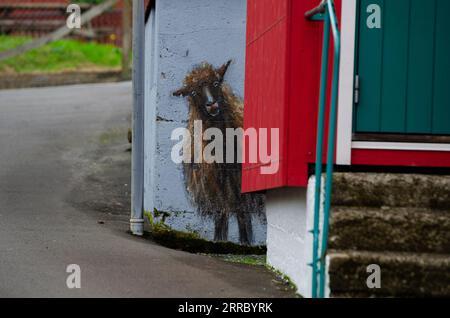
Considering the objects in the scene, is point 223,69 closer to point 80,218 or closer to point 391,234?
point 80,218

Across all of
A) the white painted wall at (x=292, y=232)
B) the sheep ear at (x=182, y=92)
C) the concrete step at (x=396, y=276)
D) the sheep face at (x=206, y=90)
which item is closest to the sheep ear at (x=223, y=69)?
the sheep face at (x=206, y=90)

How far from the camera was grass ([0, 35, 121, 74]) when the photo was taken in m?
30.9

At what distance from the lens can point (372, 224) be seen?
6.93 m

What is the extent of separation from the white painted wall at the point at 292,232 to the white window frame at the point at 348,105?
14.2 inches

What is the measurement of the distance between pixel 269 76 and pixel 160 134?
372cm

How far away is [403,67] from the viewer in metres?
7.71

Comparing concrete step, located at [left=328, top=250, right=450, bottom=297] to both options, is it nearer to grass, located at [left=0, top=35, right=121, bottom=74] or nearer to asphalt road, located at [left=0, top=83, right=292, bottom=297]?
asphalt road, located at [left=0, top=83, right=292, bottom=297]

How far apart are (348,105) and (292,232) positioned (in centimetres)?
126

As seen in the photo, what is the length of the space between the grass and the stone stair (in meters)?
23.9

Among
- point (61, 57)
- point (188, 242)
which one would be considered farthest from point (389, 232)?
point (61, 57)

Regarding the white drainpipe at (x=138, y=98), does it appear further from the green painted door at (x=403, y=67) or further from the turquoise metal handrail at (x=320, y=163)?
the turquoise metal handrail at (x=320, y=163)

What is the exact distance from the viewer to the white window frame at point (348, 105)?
753cm

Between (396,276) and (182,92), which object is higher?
(182,92)
